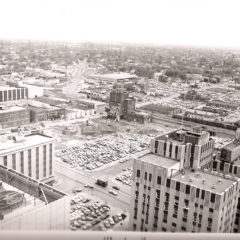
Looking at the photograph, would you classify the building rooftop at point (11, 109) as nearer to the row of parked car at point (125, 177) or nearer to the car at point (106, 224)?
the row of parked car at point (125, 177)

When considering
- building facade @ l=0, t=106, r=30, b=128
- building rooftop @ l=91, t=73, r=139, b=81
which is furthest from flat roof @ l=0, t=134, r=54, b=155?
building rooftop @ l=91, t=73, r=139, b=81

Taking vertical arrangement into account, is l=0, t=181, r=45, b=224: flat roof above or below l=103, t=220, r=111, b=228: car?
above

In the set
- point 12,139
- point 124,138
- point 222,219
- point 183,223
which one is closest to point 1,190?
point 183,223

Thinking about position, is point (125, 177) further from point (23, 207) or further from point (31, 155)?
point (23, 207)

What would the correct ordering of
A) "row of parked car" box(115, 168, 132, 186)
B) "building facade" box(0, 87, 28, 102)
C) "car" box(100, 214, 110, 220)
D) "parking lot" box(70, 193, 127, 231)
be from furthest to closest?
"building facade" box(0, 87, 28, 102) → "row of parked car" box(115, 168, 132, 186) → "car" box(100, 214, 110, 220) → "parking lot" box(70, 193, 127, 231)

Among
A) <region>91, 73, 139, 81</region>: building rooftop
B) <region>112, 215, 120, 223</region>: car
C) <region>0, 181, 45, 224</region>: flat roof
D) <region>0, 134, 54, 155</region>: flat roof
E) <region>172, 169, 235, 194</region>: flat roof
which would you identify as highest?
<region>172, 169, 235, 194</region>: flat roof

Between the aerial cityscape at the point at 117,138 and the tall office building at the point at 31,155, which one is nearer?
the aerial cityscape at the point at 117,138

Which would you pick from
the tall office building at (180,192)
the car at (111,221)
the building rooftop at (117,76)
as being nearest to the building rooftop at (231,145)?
the tall office building at (180,192)

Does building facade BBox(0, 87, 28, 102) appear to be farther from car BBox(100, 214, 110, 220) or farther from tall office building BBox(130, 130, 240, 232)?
tall office building BBox(130, 130, 240, 232)
